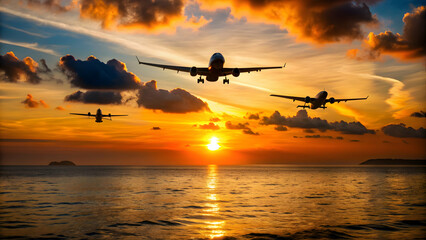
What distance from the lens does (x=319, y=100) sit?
102000 millimetres

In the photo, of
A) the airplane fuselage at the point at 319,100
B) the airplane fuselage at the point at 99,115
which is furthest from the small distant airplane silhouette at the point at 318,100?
the airplane fuselage at the point at 99,115

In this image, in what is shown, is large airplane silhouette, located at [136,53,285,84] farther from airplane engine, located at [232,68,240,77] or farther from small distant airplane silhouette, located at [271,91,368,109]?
small distant airplane silhouette, located at [271,91,368,109]

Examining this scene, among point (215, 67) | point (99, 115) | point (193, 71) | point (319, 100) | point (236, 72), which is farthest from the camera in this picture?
point (99, 115)

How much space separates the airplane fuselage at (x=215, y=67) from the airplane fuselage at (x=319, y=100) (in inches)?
1580

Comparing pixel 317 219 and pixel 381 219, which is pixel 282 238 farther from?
pixel 381 219

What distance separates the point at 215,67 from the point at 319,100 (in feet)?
150

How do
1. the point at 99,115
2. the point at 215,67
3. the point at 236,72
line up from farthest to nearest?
1. the point at 99,115
2. the point at 236,72
3. the point at 215,67

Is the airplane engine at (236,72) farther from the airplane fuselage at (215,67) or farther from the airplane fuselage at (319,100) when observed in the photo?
the airplane fuselage at (319,100)

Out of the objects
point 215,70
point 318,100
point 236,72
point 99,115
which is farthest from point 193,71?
point 99,115

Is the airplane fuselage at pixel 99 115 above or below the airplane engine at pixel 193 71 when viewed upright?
below

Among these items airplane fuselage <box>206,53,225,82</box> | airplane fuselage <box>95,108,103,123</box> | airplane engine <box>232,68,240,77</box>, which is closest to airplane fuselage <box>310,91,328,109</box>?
airplane engine <box>232,68,240,77</box>

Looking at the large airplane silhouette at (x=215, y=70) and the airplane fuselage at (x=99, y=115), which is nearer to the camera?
the large airplane silhouette at (x=215, y=70)

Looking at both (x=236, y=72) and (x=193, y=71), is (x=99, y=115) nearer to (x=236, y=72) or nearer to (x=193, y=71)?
(x=193, y=71)

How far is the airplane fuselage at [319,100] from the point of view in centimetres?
9975
